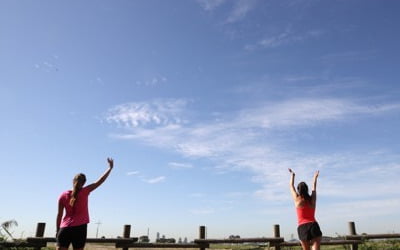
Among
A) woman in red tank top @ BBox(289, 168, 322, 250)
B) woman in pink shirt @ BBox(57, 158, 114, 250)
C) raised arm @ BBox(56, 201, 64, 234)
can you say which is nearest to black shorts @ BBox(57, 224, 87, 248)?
woman in pink shirt @ BBox(57, 158, 114, 250)

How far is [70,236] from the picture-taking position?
5191 millimetres

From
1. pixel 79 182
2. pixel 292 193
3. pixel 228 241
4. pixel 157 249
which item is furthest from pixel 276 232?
pixel 79 182

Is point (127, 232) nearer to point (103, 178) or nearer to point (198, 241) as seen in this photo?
point (198, 241)

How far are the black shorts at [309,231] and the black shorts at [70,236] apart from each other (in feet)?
11.2

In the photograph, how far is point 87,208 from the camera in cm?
545

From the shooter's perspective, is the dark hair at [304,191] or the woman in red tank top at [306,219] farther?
the dark hair at [304,191]

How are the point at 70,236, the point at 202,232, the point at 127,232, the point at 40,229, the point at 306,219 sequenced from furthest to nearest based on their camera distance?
the point at 202,232 → the point at 127,232 → the point at 40,229 → the point at 306,219 → the point at 70,236

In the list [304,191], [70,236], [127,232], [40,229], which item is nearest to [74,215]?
[70,236]

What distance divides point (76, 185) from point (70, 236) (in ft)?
2.44

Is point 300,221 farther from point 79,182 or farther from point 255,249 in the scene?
point 255,249

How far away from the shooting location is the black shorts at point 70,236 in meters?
5.17

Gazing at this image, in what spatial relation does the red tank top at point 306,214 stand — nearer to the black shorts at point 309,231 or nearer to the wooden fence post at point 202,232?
the black shorts at point 309,231

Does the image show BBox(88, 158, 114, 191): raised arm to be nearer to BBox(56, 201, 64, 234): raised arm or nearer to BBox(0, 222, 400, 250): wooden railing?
BBox(56, 201, 64, 234): raised arm

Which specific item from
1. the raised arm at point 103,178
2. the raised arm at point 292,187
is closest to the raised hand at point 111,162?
the raised arm at point 103,178
